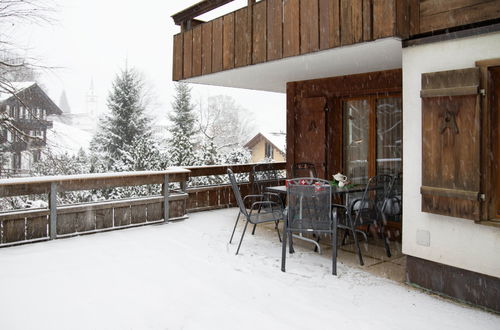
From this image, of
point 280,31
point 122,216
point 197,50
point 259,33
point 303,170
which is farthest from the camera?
point 303,170

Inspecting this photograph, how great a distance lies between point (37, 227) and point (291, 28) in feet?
14.3

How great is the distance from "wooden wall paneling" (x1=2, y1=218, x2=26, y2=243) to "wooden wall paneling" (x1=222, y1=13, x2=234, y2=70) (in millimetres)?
3601

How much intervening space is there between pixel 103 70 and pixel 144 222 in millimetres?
44904

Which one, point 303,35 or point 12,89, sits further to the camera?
point 12,89

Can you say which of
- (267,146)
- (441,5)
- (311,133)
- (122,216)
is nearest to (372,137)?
(311,133)

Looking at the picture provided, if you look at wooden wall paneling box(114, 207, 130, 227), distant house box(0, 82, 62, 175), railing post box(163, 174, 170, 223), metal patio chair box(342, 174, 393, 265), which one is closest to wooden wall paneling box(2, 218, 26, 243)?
wooden wall paneling box(114, 207, 130, 227)

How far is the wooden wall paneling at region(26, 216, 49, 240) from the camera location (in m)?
5.53

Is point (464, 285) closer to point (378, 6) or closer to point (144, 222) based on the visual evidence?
point (378, 6)

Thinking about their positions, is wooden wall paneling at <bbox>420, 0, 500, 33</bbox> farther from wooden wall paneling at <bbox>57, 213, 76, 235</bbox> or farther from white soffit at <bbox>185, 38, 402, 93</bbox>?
wooden wall paneling at <bbox>57, 213, 76, 235</bbox>

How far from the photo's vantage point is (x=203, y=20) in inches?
281

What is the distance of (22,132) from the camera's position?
8.89 meters

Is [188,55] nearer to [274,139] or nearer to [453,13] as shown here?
[453,13]

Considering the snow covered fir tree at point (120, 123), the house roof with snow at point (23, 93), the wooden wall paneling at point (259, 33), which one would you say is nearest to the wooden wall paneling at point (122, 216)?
the wooden wall paneling at point (259, 33)

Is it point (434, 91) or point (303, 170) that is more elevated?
→ point (434, 91)
